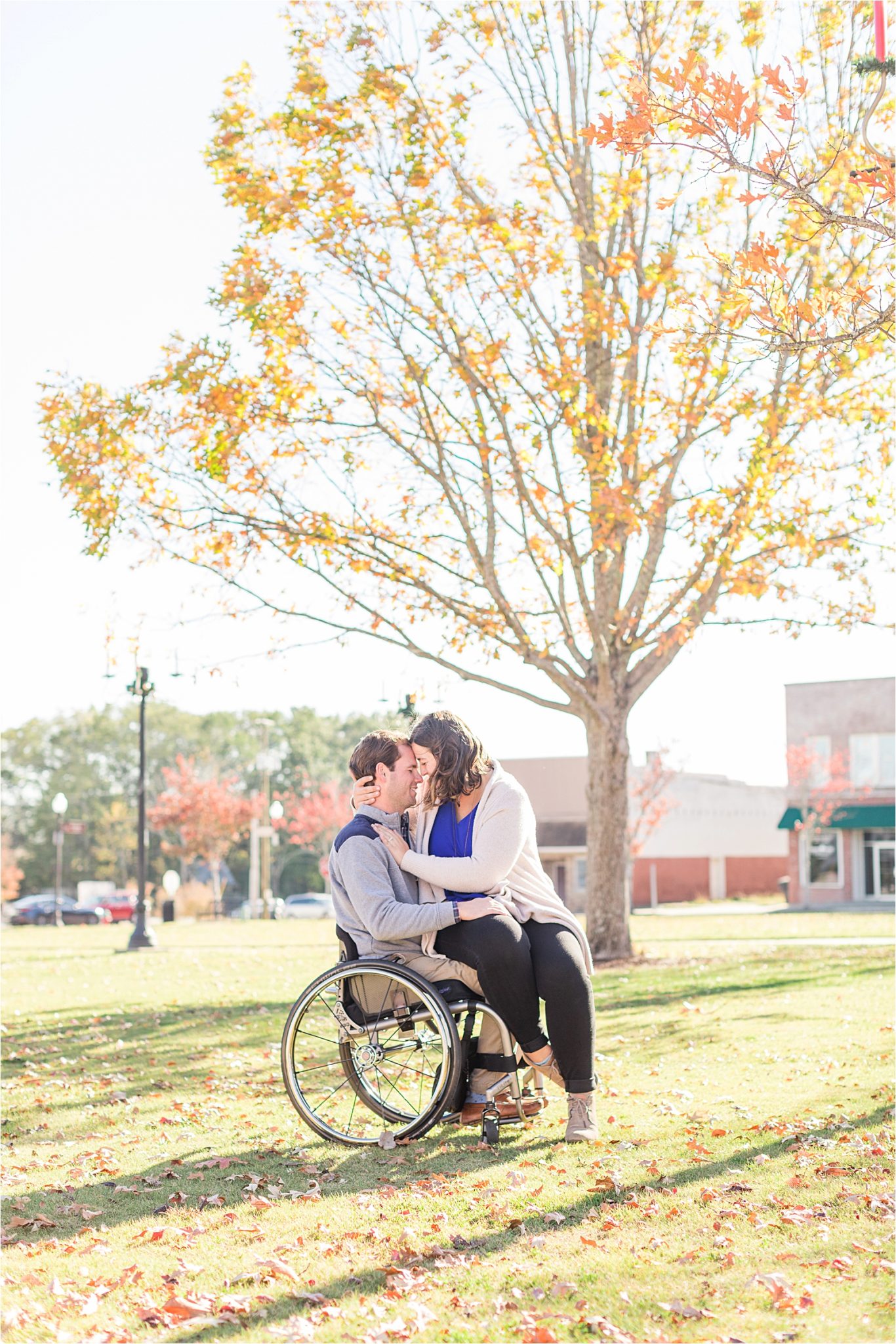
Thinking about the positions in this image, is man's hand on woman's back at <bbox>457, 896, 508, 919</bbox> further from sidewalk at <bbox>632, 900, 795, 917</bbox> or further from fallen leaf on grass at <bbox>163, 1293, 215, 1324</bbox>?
sidewalk at <bbox>632, 900, 795, 917</bbox>

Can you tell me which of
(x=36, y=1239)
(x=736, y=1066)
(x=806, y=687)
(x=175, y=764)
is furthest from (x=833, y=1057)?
(x=175, y=764)

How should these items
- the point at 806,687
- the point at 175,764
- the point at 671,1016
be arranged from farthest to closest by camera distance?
1. the point at 175,764
2. the point at 806,687
3. the point at 671,1016

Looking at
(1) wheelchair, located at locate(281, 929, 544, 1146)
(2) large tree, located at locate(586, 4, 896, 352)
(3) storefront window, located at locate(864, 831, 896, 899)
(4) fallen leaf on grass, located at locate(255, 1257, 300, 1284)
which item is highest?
(2) large tree, located at locate(586, 4, 896, 352)

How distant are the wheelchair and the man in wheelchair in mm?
39

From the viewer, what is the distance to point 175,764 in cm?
7962

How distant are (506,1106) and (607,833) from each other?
9706mm

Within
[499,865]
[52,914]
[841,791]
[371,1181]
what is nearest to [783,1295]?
[371,1181]

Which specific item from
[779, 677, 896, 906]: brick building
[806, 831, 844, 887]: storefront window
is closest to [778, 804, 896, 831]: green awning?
[779, 677, 896, 906]: brick building

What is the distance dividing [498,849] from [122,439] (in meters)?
9.31

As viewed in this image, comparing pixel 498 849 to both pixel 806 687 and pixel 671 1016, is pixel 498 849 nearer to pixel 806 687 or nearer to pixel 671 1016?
pixel 671 1016

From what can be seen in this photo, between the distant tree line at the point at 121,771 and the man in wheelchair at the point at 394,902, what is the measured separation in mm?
67045

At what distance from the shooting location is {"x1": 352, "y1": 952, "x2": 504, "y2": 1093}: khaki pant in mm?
5086

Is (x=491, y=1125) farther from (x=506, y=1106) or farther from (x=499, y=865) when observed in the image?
(x=499, y=865)

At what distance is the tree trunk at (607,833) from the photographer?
47.1ft
